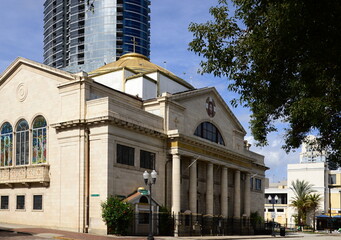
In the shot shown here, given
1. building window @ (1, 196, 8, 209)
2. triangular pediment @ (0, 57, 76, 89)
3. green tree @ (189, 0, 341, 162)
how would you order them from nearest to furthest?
green tree @ (189, 0, 341, 162), triangular pediment @ (0, 57, 76, 89), building window @ (1, 196, 8, 209)

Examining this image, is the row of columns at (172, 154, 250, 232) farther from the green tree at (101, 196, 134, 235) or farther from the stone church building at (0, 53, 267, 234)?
the green tree at (101, 196, 134, 235)

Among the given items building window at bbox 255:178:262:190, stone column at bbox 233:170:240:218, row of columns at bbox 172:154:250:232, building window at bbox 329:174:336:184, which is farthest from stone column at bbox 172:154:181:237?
building window at bbox 329:174:336:184

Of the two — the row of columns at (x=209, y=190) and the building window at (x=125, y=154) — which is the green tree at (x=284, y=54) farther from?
the row of columns at (x=209, y=190)

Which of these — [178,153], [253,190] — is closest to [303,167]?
[253,190]

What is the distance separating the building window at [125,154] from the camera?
117 ft

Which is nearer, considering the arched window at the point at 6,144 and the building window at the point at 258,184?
the arched window at the point at 6,144

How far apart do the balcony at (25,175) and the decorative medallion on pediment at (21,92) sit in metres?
6.18

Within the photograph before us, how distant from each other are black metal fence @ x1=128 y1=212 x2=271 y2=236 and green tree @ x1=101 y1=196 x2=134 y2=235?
197cm

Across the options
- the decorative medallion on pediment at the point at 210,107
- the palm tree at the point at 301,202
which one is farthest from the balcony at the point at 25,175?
the palm tree at the point at 301,202

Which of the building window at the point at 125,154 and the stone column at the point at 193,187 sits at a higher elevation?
the building window at the point at 125,154

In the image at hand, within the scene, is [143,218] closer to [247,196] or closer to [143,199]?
[143,199]

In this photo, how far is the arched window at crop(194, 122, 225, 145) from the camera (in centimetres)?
4741

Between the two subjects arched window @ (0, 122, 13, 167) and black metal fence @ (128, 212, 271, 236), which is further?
arched window @ (0, 122, 13, 167)

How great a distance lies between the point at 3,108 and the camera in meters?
41.9
